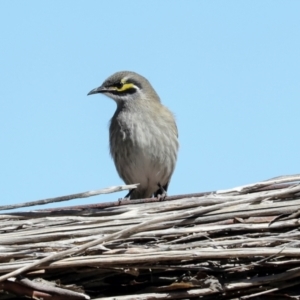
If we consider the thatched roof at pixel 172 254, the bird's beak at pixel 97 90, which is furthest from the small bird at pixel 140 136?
the thatched roof at pixel 172 254

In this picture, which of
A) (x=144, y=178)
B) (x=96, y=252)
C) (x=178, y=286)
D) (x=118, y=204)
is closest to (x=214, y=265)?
(x=178, y=286)

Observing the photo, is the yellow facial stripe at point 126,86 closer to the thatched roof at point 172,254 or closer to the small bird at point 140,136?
the small bird at point 140,136

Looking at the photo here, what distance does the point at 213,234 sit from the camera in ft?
15.4

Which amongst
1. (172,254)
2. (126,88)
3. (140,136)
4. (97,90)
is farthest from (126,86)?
(172,254)

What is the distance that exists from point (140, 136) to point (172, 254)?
17.3 ft

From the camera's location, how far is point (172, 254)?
4426 millimetres

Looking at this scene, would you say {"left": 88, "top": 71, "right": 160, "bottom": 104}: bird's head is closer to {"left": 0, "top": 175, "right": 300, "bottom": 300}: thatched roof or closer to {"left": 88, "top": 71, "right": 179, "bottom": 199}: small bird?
{"left": 88, "top": 71, "right": 179, "bottom": 199}: small bird

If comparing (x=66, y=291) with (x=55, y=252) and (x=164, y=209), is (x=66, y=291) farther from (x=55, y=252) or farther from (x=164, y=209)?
(x=164, y=209)

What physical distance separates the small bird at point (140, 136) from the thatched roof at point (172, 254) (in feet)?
15.1

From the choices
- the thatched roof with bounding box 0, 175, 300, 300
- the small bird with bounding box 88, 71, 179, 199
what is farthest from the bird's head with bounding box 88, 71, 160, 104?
the thatched roof with bounding box 0, 175, 300, 300

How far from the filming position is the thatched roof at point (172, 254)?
14.3ft

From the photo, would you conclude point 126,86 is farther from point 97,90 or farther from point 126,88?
point 97,90

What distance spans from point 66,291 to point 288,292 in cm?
112

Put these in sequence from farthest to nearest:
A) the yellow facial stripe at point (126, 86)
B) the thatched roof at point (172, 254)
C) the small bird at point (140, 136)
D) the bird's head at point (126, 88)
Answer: the yellow facial stripe at point (126, 86) < the bird's head at point (126, 88) < the small bird at point (140, 136) < the thatched roof at point (172, 254)
